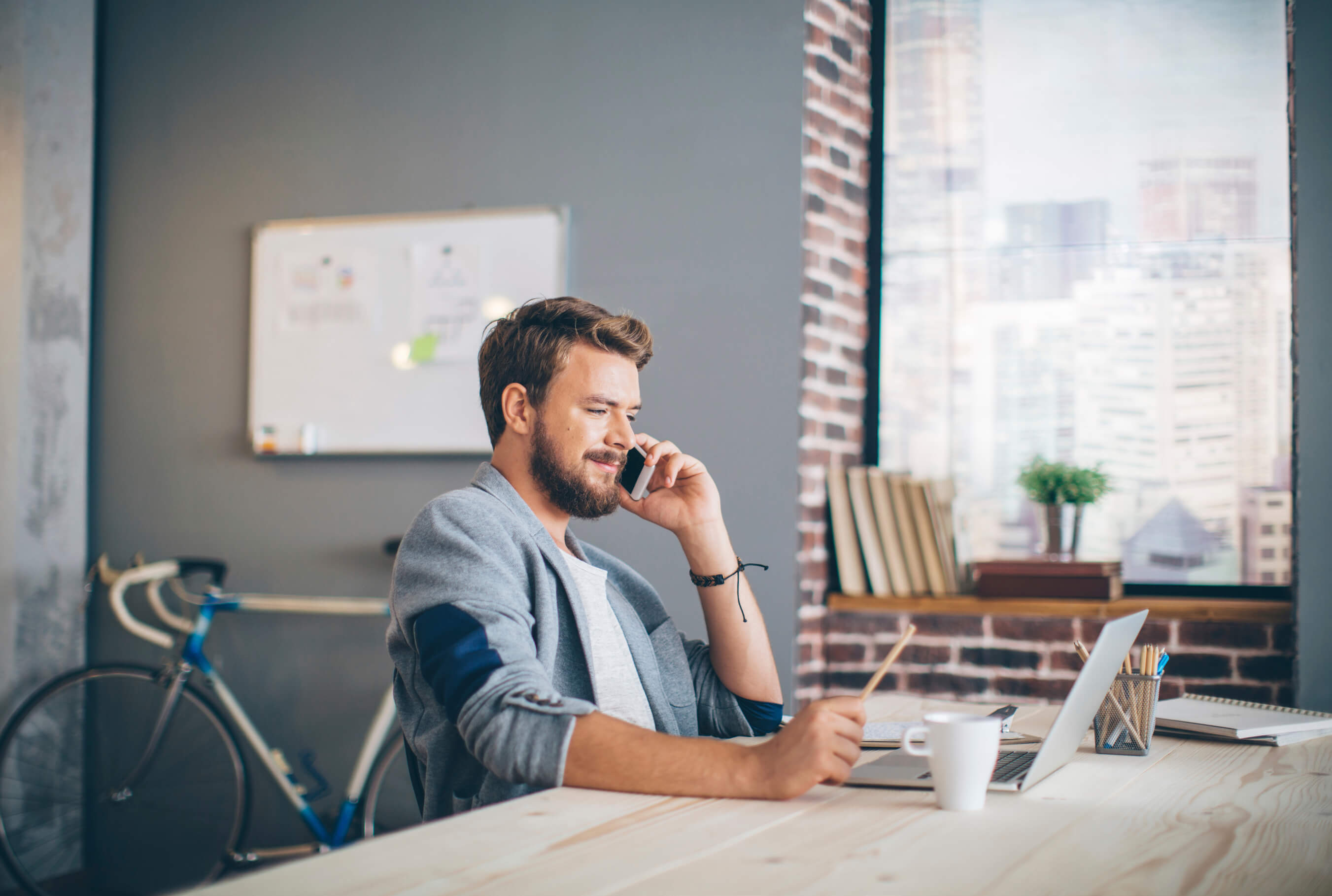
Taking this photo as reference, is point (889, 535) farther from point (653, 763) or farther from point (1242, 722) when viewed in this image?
point (653, 763)

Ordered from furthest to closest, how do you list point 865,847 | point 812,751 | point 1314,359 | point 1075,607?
point 1075,607 < point 1314,359 < point 812,751 < point 865,847

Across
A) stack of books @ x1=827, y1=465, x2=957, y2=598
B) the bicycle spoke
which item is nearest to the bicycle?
the bicycle spoke

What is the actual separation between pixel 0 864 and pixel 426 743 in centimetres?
248

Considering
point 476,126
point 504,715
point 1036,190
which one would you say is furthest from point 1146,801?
point 476,126

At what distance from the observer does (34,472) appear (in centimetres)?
319

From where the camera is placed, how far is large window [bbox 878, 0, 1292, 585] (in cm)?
274

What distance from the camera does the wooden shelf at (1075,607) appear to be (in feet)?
8.30

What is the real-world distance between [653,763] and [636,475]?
0.73 m

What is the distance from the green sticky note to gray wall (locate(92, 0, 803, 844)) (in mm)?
278

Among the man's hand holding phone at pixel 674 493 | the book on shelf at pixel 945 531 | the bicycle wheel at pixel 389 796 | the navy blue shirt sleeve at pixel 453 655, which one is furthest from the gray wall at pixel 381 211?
the navy blue shirt sleeve at pixel 453 655

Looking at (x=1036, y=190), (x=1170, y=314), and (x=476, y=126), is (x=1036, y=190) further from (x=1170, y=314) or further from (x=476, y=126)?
(x=476, y=126)

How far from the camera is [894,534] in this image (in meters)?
2.81

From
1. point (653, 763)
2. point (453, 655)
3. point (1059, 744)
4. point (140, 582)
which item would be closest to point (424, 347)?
point (140, 582)

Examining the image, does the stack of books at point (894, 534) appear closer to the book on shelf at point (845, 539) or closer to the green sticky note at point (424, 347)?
the book on shelf at point (845, 539)
